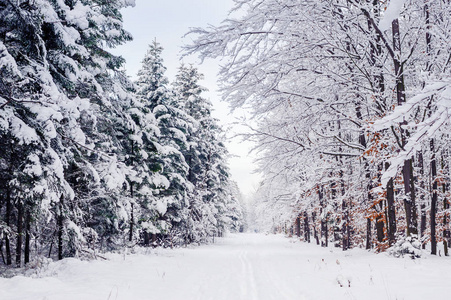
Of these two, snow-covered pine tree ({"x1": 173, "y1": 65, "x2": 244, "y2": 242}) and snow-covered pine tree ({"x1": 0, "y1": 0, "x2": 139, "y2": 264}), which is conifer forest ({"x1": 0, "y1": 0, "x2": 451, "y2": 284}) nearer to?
snow-covered pine tree ({"x1": 0, "y1": 0, "x2": 139, "y2": 264})

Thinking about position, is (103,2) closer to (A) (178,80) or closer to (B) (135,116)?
(B) (135,116)

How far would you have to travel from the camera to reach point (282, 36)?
6.70m

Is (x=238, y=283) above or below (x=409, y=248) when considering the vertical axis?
below

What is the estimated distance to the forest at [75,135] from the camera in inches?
277

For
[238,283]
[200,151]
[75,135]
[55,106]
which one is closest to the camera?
[55,106]

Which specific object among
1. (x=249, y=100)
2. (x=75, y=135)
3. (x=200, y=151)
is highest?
(x=200, y=151)

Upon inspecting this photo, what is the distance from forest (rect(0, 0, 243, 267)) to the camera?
7.04m

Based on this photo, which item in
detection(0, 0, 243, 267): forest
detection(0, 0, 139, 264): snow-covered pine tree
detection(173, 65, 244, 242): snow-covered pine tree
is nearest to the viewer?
detection(0, 0, 139, 264): snow-covered pine tree

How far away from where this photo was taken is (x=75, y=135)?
8.48 meters

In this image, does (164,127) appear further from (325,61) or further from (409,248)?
(409,248)

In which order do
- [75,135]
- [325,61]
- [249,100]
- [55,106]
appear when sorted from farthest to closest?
[325,61]
[249,100]
[75,135]
[55,106]

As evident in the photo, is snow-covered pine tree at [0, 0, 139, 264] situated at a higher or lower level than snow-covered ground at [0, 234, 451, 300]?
higher

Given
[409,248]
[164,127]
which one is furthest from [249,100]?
[164,127]

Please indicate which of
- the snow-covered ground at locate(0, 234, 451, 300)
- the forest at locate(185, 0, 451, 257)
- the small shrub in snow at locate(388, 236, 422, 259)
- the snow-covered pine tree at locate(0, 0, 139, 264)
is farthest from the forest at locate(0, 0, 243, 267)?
the small shrub in snow at locate(388, 236, 422, 259)
